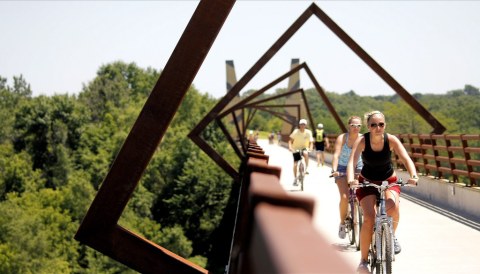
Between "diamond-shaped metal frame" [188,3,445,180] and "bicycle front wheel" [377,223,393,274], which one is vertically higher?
"diamond-shaped metal frame" [188,3,445,180]

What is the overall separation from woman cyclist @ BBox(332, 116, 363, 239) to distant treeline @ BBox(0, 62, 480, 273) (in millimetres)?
35338

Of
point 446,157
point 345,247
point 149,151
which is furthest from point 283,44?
point 149,151

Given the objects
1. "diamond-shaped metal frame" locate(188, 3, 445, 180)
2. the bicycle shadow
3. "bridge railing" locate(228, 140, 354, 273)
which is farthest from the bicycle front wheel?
"diamond-shaped metal frame" locate(188, 3, 445, 180)

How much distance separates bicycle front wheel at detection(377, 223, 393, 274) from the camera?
666 centimetres

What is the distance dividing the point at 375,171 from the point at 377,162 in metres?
0.09

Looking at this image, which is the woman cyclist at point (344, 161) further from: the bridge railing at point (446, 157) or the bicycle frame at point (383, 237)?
the bridge railing at point (446, 157)

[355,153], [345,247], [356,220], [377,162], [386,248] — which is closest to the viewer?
[386,248]

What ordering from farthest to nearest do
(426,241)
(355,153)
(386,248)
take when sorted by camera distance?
(426,241)
(355,153)
(386,248)

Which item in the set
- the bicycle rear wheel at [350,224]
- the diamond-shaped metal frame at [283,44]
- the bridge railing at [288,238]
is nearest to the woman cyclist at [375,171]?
the bicycle rear wheel at [350,224]

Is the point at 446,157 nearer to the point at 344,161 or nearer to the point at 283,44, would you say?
the point at 283,44

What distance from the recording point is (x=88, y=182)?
8138cm

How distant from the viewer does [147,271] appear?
4867 mm

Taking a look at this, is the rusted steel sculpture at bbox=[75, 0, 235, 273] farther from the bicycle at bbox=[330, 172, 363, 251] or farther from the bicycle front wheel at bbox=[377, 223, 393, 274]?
the bicycle at bbox=[330, 172, 363, 251]

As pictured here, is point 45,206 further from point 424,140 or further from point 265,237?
point 265,237
